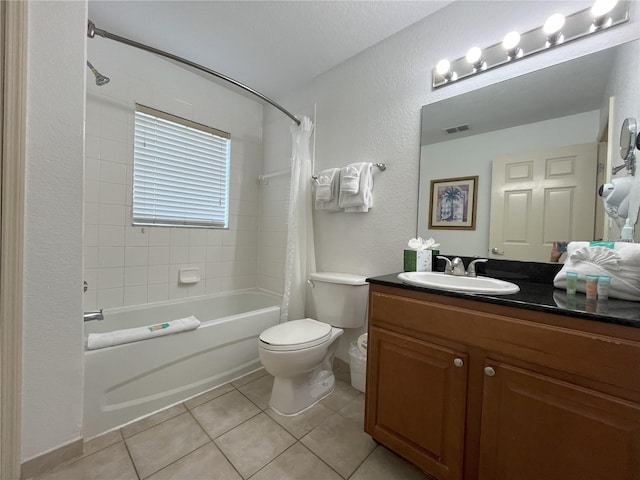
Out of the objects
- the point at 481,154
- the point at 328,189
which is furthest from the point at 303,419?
the point at 481,154

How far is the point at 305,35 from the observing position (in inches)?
66.4

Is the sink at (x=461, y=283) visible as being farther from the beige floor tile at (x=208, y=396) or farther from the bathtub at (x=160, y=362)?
the beige floor tile at (x=208, y=396)

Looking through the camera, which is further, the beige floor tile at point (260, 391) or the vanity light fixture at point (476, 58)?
the beige floor tile at point (260, 391)

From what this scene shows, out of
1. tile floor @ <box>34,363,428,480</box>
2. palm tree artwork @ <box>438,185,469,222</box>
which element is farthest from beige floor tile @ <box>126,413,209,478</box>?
palm tree artwork @ <box>438,185,469,222</box>

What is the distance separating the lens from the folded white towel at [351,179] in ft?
A: 5.61

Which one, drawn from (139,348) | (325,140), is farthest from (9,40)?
(325,140)

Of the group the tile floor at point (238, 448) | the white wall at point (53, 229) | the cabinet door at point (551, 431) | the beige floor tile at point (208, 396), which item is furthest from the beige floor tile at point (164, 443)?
the cabinet door at point (551, 431)

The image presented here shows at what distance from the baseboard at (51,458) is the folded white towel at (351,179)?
6.14 ft

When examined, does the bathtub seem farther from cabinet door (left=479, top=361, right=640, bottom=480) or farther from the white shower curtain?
cabinet door (left=479, top=361, right=640, bottom=480)

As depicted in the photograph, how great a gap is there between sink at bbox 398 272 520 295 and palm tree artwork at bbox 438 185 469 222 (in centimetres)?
36

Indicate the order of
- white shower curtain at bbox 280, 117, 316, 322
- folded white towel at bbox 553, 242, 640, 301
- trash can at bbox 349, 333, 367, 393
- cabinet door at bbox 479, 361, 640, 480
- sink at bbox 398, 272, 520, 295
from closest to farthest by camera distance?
cabinet door at bbox 479, 361, 640, 480 → folded white towel at bbox 553, 242, 640, 301 → sink at bbox 398, 272, 520, 295 → trash can at bbox 349, 333, 367, 393 → white shower curtain at bbox 280, 117, 316, 322

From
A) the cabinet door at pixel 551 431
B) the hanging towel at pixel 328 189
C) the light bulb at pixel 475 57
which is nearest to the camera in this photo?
the cabinet door at pixel 551 431

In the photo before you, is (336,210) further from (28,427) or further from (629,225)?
(28,427)

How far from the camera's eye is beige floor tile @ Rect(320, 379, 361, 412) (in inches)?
60.6
